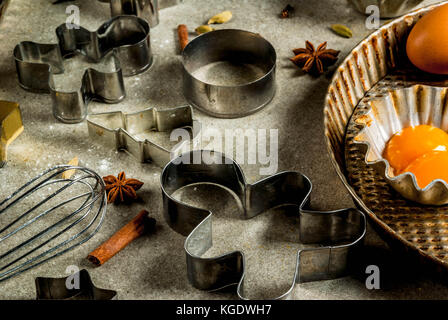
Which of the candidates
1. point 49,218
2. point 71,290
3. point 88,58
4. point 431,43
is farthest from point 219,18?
point 71,290

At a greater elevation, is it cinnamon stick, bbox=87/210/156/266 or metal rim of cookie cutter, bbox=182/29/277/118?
metal rim of cookie cutter, bbox=182/29/277/118

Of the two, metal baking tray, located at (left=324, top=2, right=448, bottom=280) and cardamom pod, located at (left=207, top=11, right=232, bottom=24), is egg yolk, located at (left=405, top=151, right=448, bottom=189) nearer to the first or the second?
metal baking tray, located at (left=324, top=2, right=448, bottom=280)

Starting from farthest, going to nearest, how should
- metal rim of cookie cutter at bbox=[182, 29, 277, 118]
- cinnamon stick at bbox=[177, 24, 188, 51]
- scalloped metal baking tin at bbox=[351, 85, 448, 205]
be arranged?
cinnamon stick at bbox=[177, 24, 188, 51] → metal rim of cookie cutter at bbox=[182, 29, 277, 118] → scalloped metal baking tin at bbox=[351, 85, 448, 205]

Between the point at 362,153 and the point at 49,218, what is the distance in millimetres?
518

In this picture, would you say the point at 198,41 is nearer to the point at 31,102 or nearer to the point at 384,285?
the point at 31,102

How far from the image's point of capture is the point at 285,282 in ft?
3.25

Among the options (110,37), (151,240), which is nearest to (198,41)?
(110,37)

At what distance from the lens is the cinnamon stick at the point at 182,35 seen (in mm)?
1388

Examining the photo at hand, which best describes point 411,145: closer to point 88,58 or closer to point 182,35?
point 182,35

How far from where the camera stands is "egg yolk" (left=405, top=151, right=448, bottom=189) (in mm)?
1013

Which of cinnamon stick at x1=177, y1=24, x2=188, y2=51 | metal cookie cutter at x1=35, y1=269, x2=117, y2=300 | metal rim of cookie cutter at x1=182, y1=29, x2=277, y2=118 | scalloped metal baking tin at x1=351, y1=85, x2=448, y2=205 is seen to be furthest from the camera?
cinnamon stick at x1=177, y1=24, x2=188, y2=51

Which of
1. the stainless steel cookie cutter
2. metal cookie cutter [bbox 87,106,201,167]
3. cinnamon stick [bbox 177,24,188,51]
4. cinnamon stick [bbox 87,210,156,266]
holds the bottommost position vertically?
cinnamon stick [bbox 87,210,156,266]

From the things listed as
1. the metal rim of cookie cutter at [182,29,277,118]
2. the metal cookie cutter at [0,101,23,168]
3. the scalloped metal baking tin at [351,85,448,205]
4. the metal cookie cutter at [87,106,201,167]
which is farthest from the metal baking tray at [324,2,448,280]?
the metal cookie cutter at [0,101,23,168]

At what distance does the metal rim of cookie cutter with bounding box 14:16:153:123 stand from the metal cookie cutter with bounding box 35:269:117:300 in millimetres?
370
